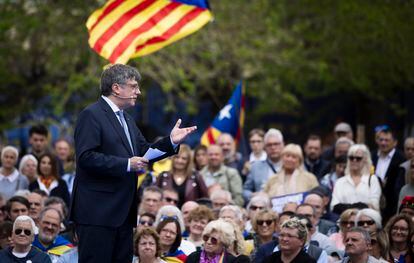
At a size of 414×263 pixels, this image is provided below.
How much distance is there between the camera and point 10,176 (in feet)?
53.1

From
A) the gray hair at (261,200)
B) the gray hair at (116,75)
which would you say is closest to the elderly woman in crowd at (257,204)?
the gray hair at (261,200)

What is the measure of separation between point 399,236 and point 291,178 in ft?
9.27

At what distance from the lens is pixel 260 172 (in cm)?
1631

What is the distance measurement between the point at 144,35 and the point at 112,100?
19.8ft

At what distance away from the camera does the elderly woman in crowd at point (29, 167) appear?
16.1 m

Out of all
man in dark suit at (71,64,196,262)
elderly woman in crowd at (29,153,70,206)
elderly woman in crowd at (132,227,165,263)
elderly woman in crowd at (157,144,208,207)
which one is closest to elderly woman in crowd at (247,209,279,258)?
→ elderly woman in crowd at (132,227,165,263)

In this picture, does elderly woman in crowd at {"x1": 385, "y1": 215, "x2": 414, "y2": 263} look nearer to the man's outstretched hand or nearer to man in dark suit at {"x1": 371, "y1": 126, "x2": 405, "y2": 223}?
man in dark suit at {"x1": 371, "y1": 126, "x2": 405, "y2": 223}

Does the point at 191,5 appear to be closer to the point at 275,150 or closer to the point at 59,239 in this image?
the point at 275,150

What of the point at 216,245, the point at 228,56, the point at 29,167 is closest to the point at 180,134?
the point at 216,245

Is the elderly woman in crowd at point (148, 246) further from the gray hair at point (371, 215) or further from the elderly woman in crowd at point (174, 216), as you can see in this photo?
the gray hair at point (371, 215)

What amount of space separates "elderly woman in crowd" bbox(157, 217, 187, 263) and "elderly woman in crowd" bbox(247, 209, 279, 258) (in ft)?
2.99

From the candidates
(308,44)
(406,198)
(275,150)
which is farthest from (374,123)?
(406,198)

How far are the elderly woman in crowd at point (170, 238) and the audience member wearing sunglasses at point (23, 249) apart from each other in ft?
4.85

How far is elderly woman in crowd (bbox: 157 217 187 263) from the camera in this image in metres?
13.1
